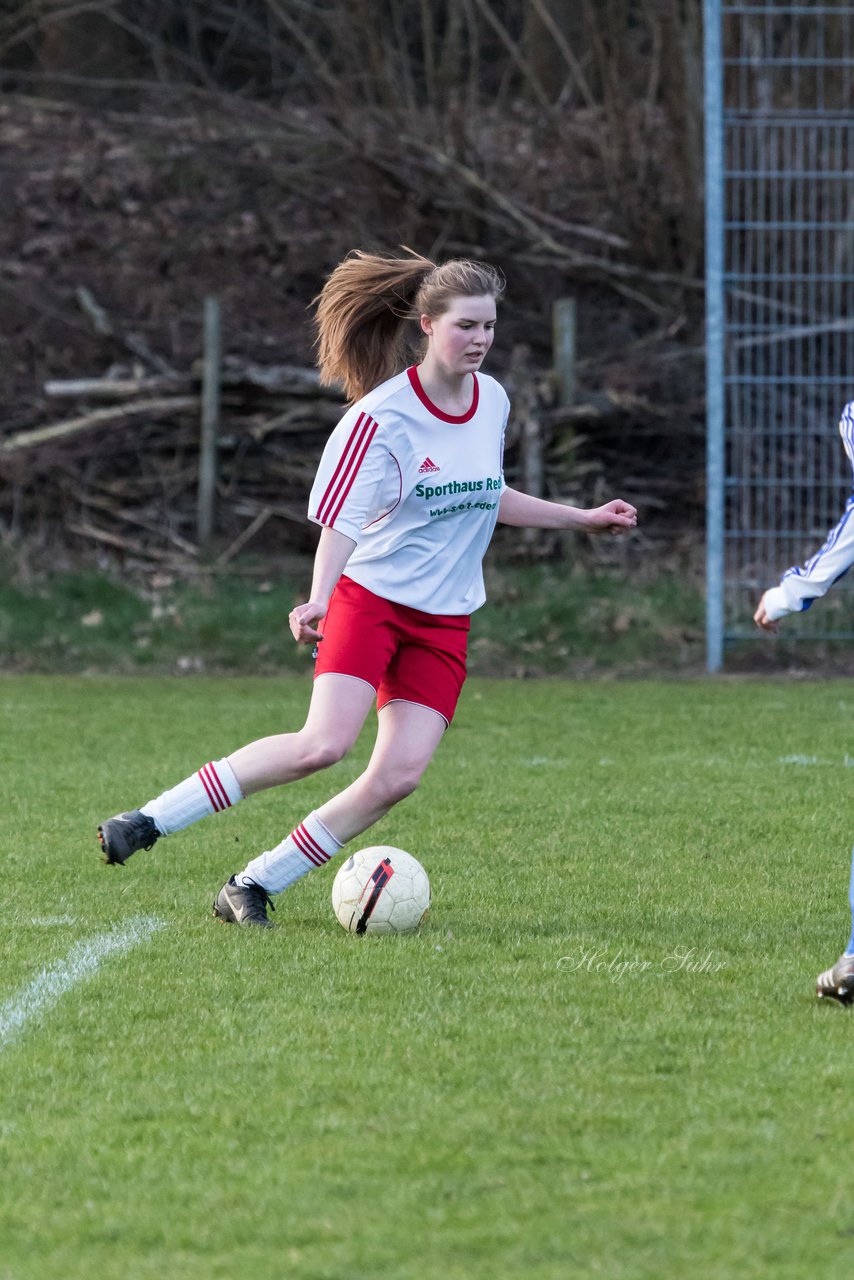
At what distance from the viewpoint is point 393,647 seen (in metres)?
5.07

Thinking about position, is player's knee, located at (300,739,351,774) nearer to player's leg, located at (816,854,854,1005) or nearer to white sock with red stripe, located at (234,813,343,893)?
white sock with red stripe, located at (234,813,343,893)

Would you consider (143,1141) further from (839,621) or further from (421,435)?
(839,621)

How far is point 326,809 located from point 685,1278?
2.56m

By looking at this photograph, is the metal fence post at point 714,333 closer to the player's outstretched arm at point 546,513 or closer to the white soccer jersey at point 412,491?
the player's outstretched arm at point 546,513

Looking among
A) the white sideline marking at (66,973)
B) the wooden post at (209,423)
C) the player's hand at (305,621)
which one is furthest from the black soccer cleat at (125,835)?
the wooden post at (209,423)

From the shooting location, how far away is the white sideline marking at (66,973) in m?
4.18

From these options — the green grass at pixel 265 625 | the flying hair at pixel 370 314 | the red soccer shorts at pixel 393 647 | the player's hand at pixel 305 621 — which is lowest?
the green grass at pixel 265 625

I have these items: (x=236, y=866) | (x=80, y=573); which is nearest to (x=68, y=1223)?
(x=236, y=866)

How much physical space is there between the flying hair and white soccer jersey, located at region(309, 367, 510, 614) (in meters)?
0.14

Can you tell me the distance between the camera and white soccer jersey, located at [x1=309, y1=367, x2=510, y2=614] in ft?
16.1

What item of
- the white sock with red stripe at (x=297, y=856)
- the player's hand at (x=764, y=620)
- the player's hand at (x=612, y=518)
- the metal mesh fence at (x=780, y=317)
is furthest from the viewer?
the metal mesh fence at (x=780, y=317)

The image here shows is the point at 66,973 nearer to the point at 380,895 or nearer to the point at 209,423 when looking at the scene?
the point at 380,895

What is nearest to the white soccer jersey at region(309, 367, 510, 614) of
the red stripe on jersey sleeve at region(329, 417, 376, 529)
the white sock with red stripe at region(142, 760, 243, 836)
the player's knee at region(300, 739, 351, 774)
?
the red stripe on jersey sleeve at region(329, 417, 376, 529)

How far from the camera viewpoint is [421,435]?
5.00 metres
